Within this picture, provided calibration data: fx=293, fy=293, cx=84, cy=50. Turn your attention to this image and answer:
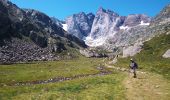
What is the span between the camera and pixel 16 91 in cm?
4419

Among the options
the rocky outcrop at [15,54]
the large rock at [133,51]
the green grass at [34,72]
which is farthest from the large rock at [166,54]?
the rocky outcrop at [15,54]

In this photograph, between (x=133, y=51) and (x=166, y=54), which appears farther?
(x=133, y=51)

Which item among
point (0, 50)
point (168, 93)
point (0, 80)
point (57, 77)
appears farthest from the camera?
point (0, 50)

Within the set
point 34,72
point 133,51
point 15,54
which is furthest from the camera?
point 15,54

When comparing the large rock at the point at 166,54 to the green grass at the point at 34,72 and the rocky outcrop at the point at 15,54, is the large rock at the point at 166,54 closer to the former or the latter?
the green grass at the point at 34,72

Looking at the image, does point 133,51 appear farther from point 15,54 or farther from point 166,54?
point 15,54

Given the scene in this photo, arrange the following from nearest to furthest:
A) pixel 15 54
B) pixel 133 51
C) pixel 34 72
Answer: pixel 34 72, pixel 133 51, pixel 15 54

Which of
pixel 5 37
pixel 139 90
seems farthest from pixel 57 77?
pixel 5 37

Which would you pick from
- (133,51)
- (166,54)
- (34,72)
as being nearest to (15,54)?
(133,51)

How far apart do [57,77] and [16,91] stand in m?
23.9

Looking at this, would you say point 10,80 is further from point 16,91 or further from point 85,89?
point 85,89

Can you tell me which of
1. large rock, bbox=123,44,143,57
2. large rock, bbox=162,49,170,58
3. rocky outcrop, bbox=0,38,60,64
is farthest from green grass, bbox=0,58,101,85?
rocky outcrop, bbox=0,38,60,64

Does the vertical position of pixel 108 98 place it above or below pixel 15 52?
below

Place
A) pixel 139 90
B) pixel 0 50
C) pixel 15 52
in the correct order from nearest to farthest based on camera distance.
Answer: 1. pixel 139 90
2. pixel 0 50
3. pixel 15 52
